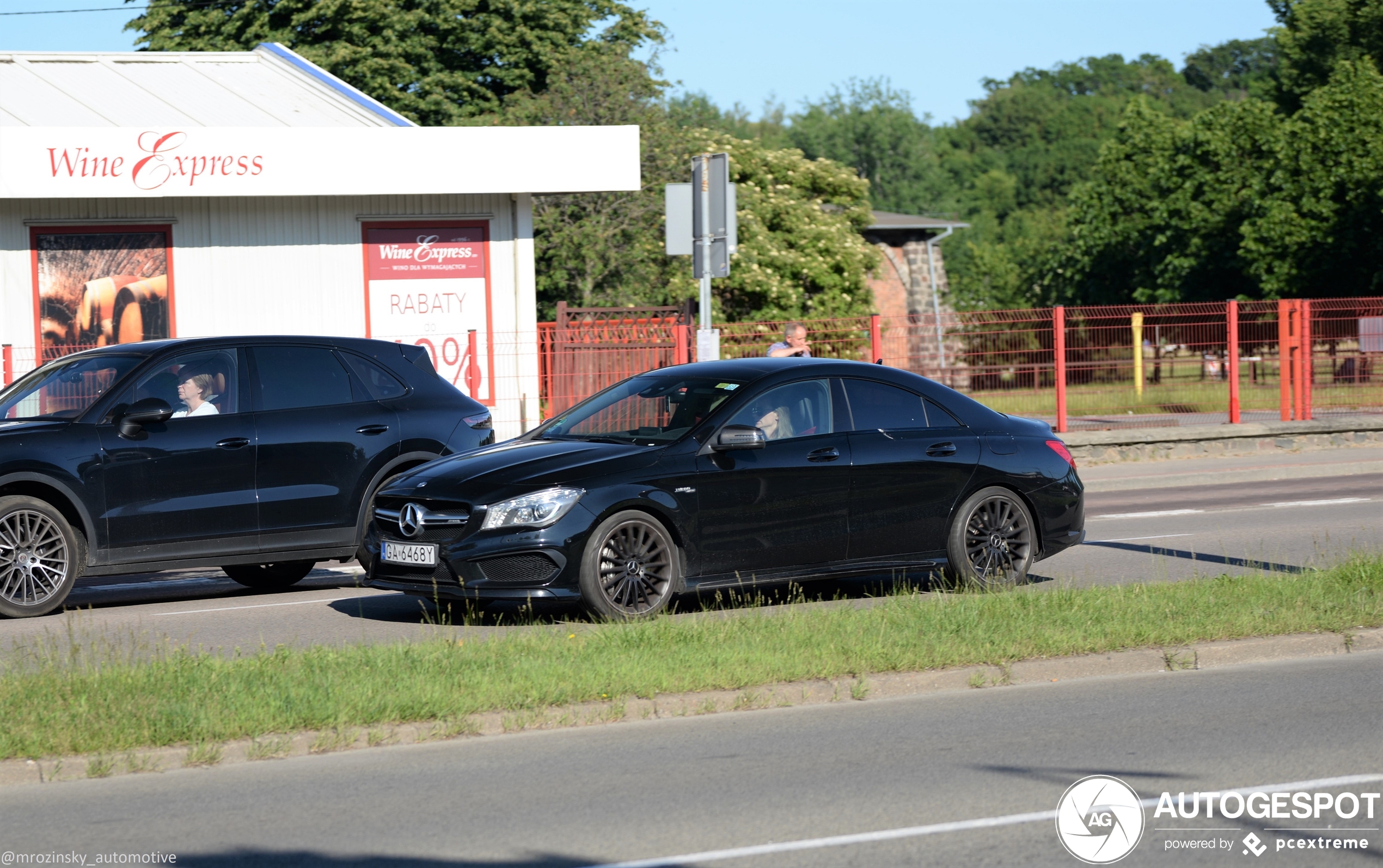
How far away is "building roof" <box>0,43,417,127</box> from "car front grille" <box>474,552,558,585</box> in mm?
13942

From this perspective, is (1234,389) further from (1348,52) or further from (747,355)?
(1348,52)

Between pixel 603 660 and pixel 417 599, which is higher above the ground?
pixel 603 660

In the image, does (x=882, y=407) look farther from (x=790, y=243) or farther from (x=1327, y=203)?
(x=1327, y=203)

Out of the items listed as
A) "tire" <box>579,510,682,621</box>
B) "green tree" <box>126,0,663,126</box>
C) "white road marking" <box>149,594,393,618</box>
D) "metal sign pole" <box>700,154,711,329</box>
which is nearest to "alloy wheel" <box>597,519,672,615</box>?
"tire" <box>579,510,682,621</box>

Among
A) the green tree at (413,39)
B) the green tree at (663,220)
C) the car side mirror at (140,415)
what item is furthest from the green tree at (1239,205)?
the car side mirror at (140,415)

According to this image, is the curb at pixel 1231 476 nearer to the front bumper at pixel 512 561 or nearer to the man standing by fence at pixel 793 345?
the man standing by fence at pixel 793 345

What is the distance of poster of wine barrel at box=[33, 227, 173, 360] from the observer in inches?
821

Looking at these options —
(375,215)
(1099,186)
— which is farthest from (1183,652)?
(1099,186)

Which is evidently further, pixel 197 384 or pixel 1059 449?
pixel 1059 449

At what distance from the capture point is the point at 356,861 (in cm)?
505

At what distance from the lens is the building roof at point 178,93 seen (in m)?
21.8

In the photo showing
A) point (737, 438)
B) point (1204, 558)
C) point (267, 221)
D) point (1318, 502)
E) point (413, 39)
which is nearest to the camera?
point (737, 438)

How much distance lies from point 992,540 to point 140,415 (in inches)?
222

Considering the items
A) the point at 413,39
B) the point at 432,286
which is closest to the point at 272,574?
the point at 432,286
